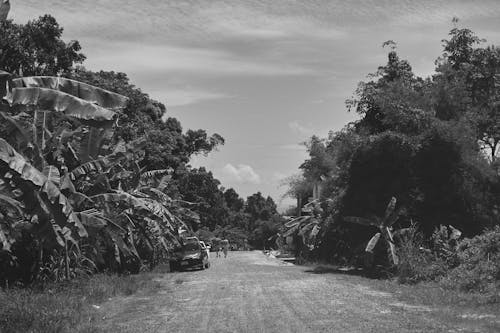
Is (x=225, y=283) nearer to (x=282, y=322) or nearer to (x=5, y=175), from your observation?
(x=282, y=322)

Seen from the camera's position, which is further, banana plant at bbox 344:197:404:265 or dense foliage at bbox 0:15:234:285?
banana plant at bbox 344:197:404:265

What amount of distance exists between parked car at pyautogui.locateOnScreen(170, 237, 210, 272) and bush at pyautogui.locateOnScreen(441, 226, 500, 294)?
14.1m

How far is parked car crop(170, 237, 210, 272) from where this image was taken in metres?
30.0

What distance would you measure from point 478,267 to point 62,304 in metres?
12.3

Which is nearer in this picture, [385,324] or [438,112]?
[385,324]

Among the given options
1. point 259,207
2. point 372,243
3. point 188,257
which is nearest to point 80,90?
point 372,243

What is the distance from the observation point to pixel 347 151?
28.0 m

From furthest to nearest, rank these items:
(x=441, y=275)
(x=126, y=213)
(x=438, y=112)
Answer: (x=438, y=112) < (x=126, y=213) < (x=441, y=275)

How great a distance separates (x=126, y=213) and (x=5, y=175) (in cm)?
1063

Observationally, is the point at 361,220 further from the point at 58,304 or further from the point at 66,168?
the point at 58,304

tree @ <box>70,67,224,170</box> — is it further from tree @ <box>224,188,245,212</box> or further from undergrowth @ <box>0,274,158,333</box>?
tree @ <box>224,188,245,212</box>

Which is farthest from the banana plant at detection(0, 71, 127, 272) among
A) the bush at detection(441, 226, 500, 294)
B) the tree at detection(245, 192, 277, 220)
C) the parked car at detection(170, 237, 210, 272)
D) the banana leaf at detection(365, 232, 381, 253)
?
the tree at detection(245, 192, 277, 220)

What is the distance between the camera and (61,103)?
1094cm

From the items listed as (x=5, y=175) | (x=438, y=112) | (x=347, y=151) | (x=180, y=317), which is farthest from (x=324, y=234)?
(x=5, y=175)
